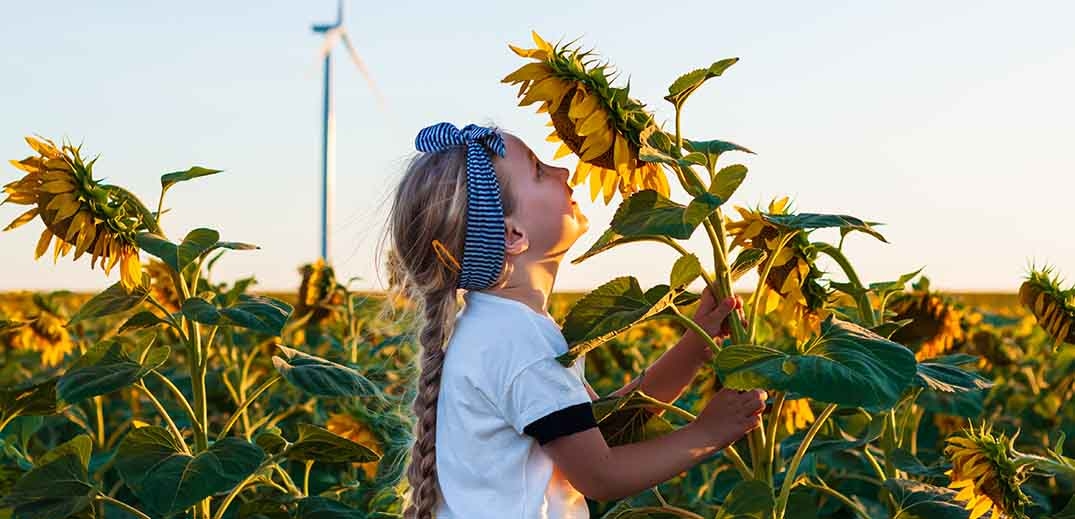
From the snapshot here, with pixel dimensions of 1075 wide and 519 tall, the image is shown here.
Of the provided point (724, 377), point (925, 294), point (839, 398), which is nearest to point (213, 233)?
point (724, 377)

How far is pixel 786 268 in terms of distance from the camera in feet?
7.66

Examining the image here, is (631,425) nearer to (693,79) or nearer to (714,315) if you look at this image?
(714,315)

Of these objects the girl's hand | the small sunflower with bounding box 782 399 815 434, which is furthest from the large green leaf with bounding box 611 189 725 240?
the small sunflower with bounding box 782 399 815 434

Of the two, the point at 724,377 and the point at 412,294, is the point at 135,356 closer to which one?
the point at 412,294

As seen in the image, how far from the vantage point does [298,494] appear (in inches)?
116

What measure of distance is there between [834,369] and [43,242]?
1489 millimetres

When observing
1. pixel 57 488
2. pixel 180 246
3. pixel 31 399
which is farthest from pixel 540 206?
pixel 31 399

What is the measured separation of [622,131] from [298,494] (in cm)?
130

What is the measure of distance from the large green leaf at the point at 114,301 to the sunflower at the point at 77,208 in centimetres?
13

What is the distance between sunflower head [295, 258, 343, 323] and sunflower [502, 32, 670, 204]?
2593 millimetres

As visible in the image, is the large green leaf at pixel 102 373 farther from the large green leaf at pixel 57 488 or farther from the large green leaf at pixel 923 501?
the large green leaf at pixel 923 501

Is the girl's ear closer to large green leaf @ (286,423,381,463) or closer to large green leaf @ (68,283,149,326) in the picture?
large green leaf @ (286,423,381,463)

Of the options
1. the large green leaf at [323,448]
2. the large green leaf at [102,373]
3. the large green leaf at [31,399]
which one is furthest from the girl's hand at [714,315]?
the large green leaf at [31,399]

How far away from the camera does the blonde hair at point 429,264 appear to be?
2.56 metres
